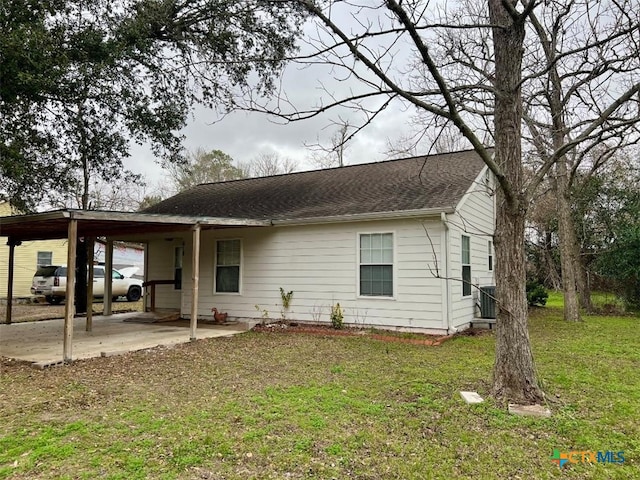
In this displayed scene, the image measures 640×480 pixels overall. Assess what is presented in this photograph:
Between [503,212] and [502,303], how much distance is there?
3.27 ft

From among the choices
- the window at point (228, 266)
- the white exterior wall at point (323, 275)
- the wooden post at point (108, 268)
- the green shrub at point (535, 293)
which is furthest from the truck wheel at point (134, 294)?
the green shrub at point (535, 293)

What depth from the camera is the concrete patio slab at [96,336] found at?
6941 mm

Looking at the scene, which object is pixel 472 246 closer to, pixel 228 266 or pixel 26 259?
pixel 228 266

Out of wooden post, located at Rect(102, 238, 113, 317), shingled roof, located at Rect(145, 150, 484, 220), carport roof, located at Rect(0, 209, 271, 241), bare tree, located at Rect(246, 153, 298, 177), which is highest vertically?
bare tree, located at Rect(246, 153, 298, 177)

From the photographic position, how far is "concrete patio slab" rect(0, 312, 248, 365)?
273 inches

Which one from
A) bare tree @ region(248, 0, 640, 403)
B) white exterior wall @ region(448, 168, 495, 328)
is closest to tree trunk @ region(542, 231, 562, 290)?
white exterior wall @ region(448, 168, 495, 328)

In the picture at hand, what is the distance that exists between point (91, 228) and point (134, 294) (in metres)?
12.0

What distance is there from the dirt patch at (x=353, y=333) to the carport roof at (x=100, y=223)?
2.44 metres

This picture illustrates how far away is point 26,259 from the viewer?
20.5 meters

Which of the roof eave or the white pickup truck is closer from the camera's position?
the roof eave

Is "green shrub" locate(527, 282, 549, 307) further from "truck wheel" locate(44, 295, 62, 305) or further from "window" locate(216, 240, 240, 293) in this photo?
"truck wheel" locate(44, 295, 62, 305)

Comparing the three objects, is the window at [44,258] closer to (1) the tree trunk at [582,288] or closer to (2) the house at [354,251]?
(2) the house at [354,251]

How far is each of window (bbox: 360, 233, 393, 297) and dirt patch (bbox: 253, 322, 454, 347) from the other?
923 millimetres

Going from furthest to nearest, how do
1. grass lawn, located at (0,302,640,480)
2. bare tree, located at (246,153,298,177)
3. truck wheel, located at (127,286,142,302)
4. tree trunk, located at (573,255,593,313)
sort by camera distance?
bare tree, located at (246,153,298,177)
truck wheel, located at (127,286,142,302)
tree trunk, located at (573,255,593,313)
grass lawn, located at (0,302,640,480)
